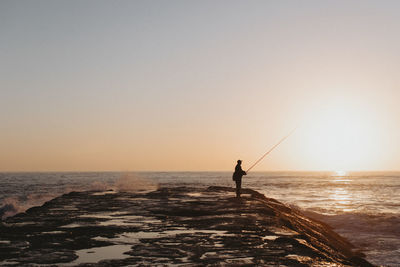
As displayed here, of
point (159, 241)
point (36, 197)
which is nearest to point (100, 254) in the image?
point (159, 241)

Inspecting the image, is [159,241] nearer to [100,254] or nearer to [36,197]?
[100,254]

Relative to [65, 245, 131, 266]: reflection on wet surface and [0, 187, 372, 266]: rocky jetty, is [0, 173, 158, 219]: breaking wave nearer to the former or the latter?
[0, 187, 372, 266]: rocky jetty

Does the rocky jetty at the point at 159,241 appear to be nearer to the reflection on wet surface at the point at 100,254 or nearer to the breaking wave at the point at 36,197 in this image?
the reflection on wet surface at the point at 100,254

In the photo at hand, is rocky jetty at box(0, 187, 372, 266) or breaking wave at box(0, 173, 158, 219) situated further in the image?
breaking wave at box(0, 173, 158, 219)

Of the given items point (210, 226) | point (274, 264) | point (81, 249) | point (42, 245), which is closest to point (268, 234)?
point (210, 226)

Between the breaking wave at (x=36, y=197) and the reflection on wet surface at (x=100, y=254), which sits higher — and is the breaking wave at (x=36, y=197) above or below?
below

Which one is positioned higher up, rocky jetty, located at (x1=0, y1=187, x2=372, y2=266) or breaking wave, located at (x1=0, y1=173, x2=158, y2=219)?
rocky jetty, located at (x1=0, y1=187, x2=372, y2=266)

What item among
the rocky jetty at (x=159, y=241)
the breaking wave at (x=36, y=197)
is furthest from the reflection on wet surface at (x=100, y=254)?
the breaking wave at (x=36, y=197)

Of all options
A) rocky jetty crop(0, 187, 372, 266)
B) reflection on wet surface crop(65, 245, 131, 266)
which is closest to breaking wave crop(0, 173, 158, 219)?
rocky jetty crop(0, 187, 372, 266)

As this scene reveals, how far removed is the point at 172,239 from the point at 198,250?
4.96ft

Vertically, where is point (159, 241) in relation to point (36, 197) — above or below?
above

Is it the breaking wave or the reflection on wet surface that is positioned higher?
the reflection on wet surface

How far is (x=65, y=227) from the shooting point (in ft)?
38.8

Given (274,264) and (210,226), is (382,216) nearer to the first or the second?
(210,226)
